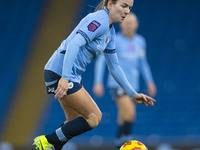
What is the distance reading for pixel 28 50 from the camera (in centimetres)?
958

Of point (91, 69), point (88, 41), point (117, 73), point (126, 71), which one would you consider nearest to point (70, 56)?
point (88, 41)

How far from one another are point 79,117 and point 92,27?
872mm

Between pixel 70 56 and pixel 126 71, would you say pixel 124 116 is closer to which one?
pixel 126 71

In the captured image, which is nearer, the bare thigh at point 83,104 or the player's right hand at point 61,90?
the player's right hand at point 61,90

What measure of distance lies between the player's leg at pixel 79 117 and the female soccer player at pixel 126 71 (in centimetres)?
210

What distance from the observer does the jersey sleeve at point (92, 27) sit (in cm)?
348

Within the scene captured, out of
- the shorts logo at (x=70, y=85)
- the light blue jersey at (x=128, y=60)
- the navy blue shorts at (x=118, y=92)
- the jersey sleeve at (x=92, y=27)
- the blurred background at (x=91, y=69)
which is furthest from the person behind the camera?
the blurred background at (x=91, y=69)

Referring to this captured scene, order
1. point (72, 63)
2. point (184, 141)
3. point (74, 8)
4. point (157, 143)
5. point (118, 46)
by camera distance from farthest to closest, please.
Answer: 1. point (74, 8)
2. point (184, 141)
3. point (157, 143)
4. point (118, 46)
5. point (72, 63)

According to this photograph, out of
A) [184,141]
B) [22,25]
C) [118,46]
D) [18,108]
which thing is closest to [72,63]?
[118,46]

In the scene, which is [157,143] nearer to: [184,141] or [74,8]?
[184,141]

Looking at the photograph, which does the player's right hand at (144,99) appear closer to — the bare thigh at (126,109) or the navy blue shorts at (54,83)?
the navy blue shorts at (54,83)

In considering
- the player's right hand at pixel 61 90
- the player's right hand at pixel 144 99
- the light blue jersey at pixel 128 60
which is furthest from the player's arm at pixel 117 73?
the light blue jersey at pixel 128 60

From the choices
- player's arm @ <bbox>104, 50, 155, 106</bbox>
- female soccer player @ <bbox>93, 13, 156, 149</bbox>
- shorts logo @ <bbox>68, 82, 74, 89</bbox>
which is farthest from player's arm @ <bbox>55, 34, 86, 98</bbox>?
female soccer player @ <bbox>93, 13, 156, 149</bbox>

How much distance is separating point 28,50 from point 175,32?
3609 millimetres
